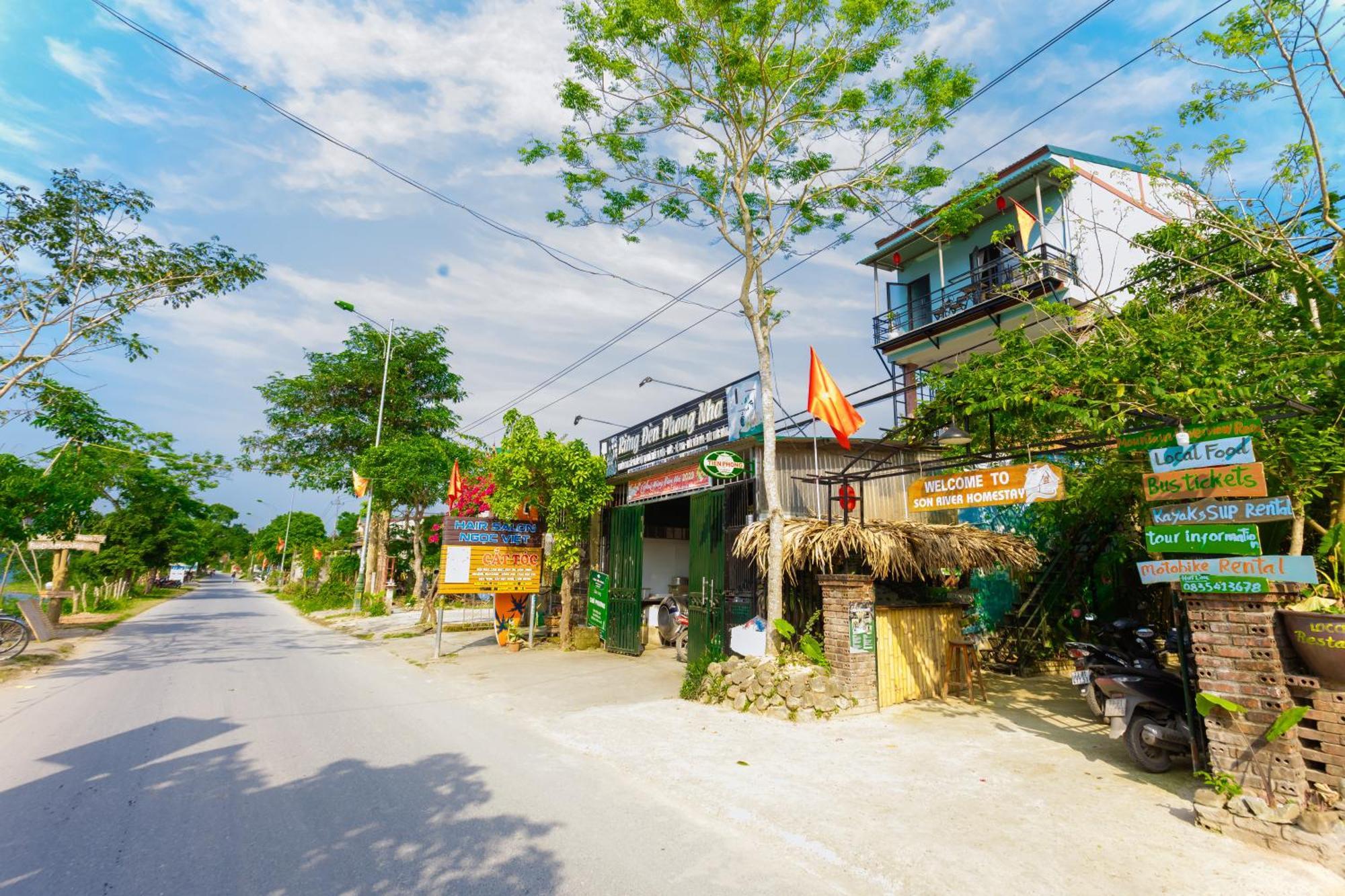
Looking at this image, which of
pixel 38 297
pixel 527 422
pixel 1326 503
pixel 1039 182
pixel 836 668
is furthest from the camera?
pixel 1039 182

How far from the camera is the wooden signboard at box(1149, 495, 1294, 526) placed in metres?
4.84

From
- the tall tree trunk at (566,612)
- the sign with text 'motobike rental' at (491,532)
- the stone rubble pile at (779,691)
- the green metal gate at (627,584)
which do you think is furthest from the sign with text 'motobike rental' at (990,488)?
the sign with text 'motobike rental' at (491,532)

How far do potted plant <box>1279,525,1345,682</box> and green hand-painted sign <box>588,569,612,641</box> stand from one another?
1180 centimetres

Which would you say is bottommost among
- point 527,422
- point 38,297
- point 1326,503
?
point 1326,503

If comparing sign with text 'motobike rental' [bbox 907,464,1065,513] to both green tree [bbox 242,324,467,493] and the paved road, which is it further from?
green tree [bbox 242,324,467,493]

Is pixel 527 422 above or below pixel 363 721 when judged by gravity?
above

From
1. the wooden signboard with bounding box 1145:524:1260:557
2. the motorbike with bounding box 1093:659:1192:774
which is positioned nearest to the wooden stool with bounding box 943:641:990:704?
the motorbike with bounding box 1093:659:1192:774

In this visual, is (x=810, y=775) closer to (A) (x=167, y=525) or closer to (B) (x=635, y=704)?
(B) (x=635, y=704)

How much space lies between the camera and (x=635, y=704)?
9.03 meters

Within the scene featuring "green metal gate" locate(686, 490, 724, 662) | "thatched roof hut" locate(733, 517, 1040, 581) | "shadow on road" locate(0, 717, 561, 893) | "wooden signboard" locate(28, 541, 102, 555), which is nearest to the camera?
"shadow on road" locate(0, 717, 561, 893)

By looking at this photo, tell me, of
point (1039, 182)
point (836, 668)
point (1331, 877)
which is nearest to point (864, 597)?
point (836, 668)

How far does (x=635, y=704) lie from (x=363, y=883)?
5.62 metres

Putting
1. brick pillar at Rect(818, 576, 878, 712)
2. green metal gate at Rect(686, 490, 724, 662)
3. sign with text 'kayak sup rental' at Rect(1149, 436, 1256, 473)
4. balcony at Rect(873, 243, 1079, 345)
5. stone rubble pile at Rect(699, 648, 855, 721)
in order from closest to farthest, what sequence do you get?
sign with text 'kayak sup rental' at Rect(1149, 436, 1256, 473)
stone rubble pile at Rect(699, 648, 855, 721)
brick pillar at Rect(818, 576, 878, 712)
green metal gate at Rect(686, 490, 724, 662)
balcony at Rect(873, 243, 1079, 345)

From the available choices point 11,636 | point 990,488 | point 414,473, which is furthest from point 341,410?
point 990,488
